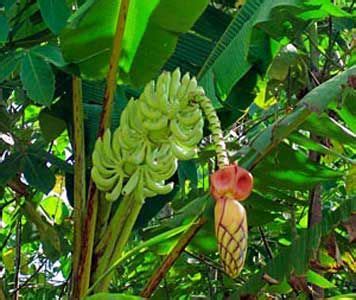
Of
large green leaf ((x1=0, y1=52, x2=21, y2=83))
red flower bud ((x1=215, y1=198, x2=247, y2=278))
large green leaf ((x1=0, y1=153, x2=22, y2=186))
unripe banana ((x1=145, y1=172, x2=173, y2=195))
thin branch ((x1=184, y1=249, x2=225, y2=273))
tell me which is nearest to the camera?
red flower bud ((x1=215, y1=198, x2=247, y2=278))

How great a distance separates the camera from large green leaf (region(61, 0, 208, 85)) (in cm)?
166

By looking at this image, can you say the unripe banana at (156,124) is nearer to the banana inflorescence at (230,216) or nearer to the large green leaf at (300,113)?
the large green leaf at (300,113)

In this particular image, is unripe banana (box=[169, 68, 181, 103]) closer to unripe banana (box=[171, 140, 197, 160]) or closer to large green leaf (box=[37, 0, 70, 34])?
unripe banana (box=[171, 140, 197, 160])

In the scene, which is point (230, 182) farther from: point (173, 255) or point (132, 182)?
point (173, 255)

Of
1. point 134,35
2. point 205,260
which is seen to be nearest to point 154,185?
point 134,35

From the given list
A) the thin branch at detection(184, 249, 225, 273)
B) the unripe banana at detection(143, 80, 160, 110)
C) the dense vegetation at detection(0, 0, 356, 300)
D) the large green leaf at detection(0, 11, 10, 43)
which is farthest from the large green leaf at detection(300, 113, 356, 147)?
the thin branch at detection(184, 249, 225, 273)

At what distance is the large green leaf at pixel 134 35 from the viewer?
1.66 m

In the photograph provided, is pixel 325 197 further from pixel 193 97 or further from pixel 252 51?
pixel 193 97

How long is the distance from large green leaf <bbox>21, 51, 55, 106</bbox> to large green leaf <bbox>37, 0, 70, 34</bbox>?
0.33 feet

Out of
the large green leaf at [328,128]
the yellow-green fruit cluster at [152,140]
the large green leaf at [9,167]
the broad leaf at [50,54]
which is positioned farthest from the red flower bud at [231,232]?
the large green leaf at [9,167]

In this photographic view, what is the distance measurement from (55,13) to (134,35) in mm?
198

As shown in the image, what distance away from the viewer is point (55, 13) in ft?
5.33

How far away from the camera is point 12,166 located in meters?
2.12

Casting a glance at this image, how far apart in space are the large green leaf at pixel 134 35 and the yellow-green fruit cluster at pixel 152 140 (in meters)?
0.25
